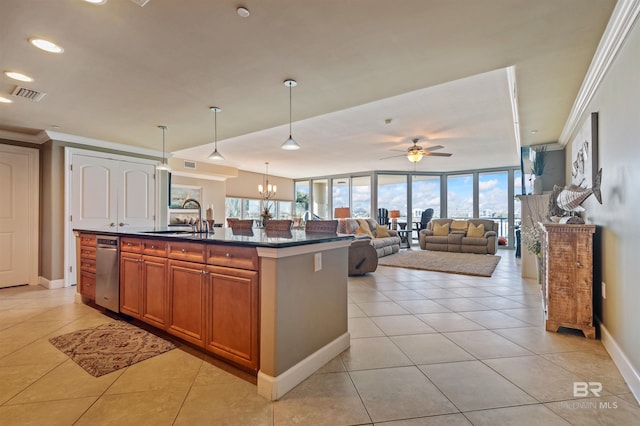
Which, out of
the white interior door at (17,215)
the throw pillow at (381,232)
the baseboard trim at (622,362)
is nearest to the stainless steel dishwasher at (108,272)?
the white interior door at (17,215)

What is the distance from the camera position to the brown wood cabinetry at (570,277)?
2635 millimetres

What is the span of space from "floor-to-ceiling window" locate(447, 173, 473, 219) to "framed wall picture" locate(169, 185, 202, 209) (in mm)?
7992

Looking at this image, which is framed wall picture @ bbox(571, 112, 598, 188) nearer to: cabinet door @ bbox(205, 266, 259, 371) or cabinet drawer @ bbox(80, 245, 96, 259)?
cabinet door @ bbox(205, 266, 259, 371)

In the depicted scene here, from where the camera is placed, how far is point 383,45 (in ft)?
7.36

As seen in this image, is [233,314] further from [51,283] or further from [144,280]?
[51,283]

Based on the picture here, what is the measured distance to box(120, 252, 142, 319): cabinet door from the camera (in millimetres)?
2912

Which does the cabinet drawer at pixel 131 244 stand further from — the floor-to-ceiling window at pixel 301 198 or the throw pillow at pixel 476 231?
the floor-to-ceiling window at pixel 301 198

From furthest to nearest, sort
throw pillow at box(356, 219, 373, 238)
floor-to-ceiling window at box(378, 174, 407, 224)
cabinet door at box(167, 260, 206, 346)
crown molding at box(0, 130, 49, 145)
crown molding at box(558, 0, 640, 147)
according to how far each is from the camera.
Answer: floor-to-ceiling window at box(378, 174, 407, 224) < throw pillow at box(356, 219, 373, 238) < crown molding at box(0, 130, 49, 145) < cabinet door at box(167, 260, 206, 346) < crown molding at box(558, 0, 640, 147)

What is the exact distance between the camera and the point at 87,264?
12.0ft

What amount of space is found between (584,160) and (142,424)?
440cm

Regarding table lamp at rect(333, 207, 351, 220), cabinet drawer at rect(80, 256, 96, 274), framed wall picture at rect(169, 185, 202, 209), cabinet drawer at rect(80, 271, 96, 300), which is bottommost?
cabinet drawer at rect(80, 271, 96, 300)

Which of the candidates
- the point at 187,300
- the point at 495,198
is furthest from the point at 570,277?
the point at 495,198

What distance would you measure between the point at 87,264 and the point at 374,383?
11.9ft

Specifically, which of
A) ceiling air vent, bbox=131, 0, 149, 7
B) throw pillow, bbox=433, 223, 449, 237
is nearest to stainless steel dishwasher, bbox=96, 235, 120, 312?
ceiling air vent, bbox=131, 0, 149, 7
